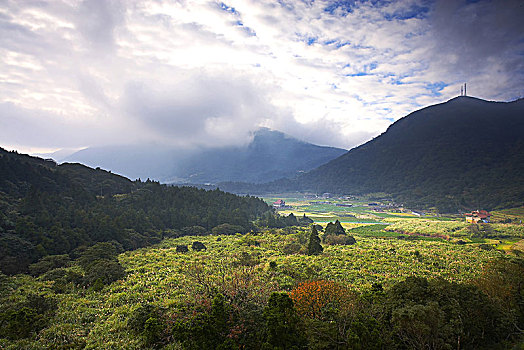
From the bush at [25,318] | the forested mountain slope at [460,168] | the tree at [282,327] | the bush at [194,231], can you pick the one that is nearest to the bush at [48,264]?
the bush at [25,318]

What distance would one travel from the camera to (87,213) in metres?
44.4

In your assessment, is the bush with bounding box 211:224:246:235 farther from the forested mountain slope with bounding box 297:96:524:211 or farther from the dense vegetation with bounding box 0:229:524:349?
the forested mountain slope with bounding box 297:96:524:211

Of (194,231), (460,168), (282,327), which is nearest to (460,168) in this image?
(460,168)

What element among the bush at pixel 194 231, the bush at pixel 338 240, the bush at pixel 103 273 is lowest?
the bush at pixel 194 231

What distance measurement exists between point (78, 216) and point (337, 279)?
3964 centimetres

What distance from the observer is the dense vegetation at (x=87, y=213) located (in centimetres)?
3173

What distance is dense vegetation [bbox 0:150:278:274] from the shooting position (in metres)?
31.7

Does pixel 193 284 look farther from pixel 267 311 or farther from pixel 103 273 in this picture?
pixel 103 273

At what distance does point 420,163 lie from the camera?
169m

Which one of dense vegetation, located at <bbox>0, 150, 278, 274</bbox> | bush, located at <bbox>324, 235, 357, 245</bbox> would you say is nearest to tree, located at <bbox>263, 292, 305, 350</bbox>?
dense vegetation, located at <bbox>0, 150, 278, 274</bbox>

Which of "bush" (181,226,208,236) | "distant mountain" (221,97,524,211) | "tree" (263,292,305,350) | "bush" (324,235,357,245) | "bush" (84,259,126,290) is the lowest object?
"bush" (181,226,208,236)

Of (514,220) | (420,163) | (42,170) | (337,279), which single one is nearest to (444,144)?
(420,163)

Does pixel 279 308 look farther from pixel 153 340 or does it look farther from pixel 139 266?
pixel 139 266

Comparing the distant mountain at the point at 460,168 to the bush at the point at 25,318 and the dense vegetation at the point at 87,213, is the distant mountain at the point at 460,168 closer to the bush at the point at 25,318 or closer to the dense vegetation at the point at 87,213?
the dense vegetation at the point at 87,213
